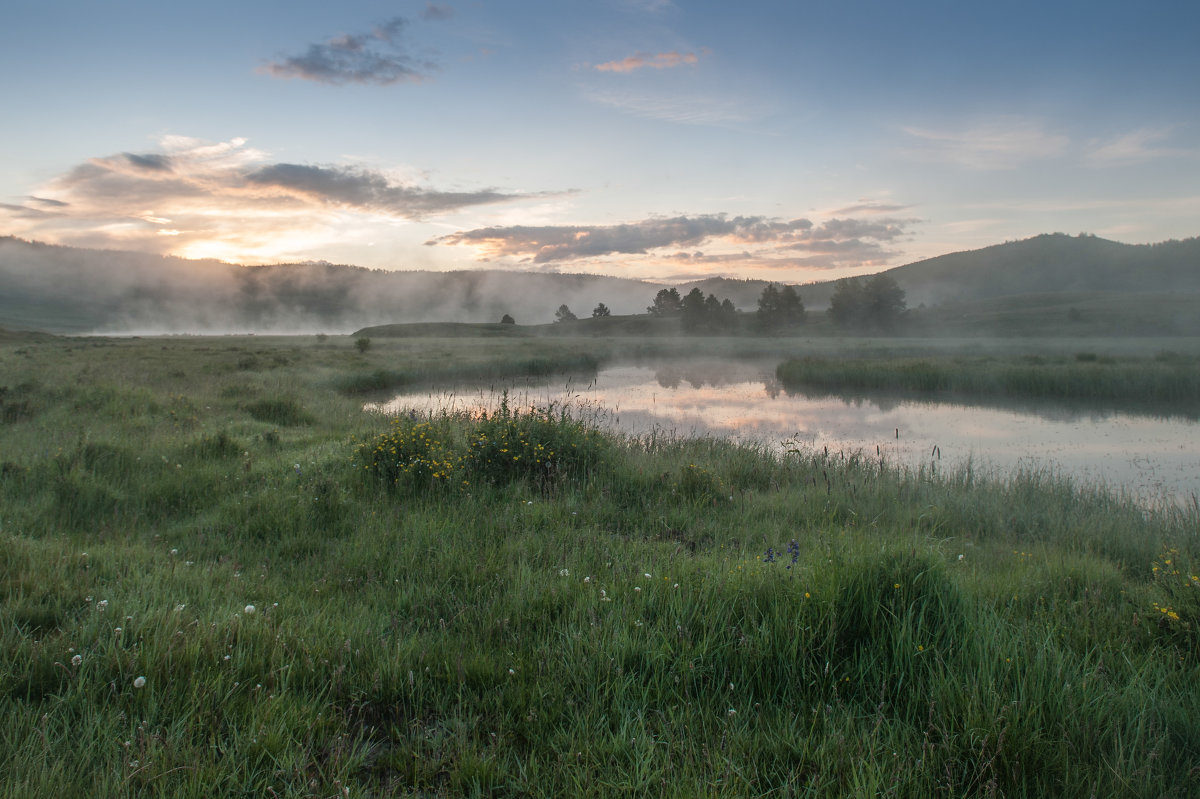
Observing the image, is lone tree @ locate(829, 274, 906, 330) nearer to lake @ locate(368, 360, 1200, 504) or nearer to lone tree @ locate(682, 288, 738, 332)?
lone tree @ locate(682, 288, 738, 332)

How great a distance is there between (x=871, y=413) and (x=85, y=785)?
2354 cm

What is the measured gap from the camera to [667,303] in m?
125

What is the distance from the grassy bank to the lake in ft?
8.70

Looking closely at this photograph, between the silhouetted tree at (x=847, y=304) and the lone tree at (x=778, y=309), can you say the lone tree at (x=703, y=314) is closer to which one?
the lone tree at (x=778, y=309)

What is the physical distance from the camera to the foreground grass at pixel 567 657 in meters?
2.54

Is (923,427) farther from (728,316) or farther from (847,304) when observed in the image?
(728,316)

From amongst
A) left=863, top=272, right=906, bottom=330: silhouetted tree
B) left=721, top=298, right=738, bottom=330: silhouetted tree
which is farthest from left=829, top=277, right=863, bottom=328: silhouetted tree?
left=721, top=298, right=738, bottom=330: silhouetted tree

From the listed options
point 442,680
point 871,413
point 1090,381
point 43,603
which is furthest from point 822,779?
point 1090,381

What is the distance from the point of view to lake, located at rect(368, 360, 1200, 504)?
1346cm

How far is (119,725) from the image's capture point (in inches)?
107

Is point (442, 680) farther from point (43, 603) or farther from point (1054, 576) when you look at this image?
point (1054, 576)

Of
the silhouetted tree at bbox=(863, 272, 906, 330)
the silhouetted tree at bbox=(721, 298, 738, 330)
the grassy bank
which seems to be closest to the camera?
the grassy bank

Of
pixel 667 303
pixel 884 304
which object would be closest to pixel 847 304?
pixel 884 304

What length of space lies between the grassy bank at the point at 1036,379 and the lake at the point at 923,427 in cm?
265
